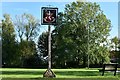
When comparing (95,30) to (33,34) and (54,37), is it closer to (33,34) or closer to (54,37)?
(54,37)

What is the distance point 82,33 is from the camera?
4744 cm

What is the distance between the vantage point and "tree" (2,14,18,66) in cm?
4869

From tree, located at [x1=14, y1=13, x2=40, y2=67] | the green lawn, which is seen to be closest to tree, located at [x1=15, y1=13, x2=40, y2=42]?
tree, located at [x1=14, y1=13, x2=40, y2=67]

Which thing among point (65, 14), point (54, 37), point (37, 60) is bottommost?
point (37, 60)

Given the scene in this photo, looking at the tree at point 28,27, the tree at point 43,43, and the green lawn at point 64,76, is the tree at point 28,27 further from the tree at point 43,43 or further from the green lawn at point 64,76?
the green lawn at point 64,76

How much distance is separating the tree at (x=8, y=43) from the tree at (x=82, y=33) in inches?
281

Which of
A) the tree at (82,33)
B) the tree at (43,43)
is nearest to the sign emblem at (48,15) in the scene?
the tree at (82,33)

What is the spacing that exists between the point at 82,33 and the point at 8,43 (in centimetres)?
1243

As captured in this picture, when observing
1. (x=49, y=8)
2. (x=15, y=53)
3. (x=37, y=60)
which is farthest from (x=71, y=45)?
(x=49, y=8)

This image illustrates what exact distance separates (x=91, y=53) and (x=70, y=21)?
6.27 metres

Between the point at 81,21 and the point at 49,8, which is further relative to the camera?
the point at 81,21

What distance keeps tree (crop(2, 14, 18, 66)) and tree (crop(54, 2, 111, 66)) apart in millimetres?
7150

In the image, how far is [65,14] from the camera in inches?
1917

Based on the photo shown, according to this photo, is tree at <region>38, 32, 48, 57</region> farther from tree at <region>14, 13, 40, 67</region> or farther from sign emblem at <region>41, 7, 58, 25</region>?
sign emblem at <region>41, 7, 58, 25</region>
